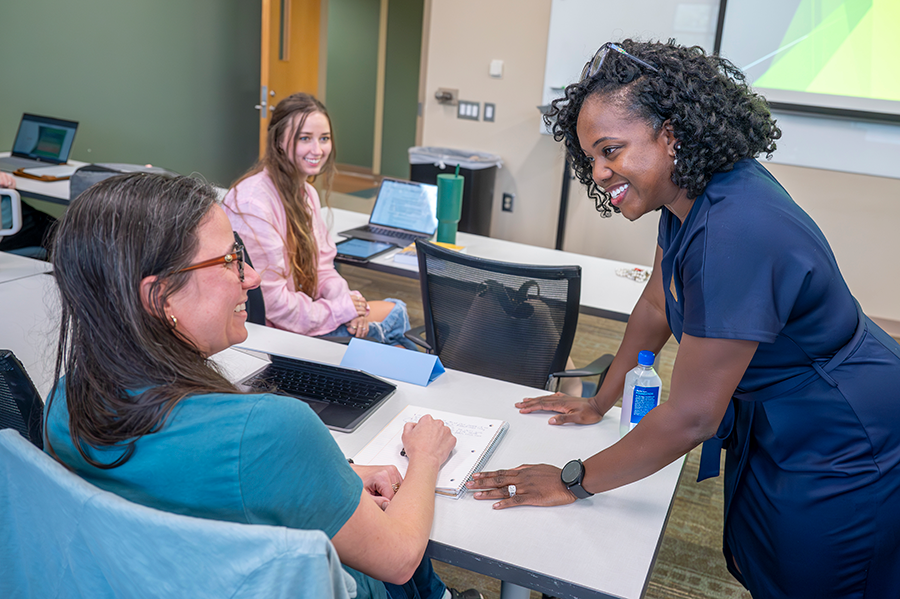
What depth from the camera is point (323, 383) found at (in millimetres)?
1540

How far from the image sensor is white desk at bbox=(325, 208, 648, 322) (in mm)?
2445

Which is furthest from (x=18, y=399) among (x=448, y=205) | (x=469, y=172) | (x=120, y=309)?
(x=469, y=172)

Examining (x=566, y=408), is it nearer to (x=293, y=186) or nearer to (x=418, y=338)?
(x=418, y=338)

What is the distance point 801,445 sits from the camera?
1142mm

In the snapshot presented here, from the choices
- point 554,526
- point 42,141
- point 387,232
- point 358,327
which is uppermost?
point 42,141

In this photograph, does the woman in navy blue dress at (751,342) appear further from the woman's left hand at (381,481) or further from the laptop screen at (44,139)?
the laptop screen at (44,139)

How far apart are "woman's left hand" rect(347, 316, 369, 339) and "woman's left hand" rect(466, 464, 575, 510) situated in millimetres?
1352

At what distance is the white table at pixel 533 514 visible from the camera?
3.36ft

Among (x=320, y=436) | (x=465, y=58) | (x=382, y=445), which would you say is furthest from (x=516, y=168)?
(x=320, y=436)

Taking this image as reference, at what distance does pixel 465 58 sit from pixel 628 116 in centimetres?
440

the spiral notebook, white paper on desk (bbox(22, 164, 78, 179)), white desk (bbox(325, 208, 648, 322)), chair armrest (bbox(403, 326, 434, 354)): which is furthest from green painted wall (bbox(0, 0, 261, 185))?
the spiral notebook

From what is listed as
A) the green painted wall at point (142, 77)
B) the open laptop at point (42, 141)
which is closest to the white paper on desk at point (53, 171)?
the open laptop at point (42, 141)

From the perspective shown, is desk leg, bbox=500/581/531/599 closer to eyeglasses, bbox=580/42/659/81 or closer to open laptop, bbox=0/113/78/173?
eyeglasses, bbox=580/42/659/81

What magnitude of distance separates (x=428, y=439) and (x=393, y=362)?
1.28 ft
